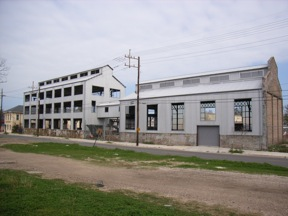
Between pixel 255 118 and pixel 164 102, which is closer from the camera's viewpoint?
pixel 255 118

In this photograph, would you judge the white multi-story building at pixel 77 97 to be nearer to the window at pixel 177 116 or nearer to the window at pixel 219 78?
the window at pixel 177 116

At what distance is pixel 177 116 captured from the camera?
130 feet

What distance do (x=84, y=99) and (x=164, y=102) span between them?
75.6 feet

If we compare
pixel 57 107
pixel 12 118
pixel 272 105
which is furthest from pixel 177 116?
pixel 12 118

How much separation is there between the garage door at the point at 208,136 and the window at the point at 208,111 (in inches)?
48.9

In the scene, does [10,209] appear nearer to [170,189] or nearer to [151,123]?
[170,189]

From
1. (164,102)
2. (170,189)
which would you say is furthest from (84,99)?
(170,189)

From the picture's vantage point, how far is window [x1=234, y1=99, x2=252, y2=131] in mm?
33000

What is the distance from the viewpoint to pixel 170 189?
990 cm

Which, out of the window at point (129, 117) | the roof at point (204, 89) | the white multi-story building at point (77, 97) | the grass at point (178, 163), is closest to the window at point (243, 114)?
the roof at point (204, 89)

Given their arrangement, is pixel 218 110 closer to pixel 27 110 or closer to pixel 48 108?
pixel 48 108

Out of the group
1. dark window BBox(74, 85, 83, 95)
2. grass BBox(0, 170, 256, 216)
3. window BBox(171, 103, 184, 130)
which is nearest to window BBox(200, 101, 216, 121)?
window BBox(171, 103, 184, 130)

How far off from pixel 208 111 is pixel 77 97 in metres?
33.3

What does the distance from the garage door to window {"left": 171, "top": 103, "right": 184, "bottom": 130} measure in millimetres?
3383
